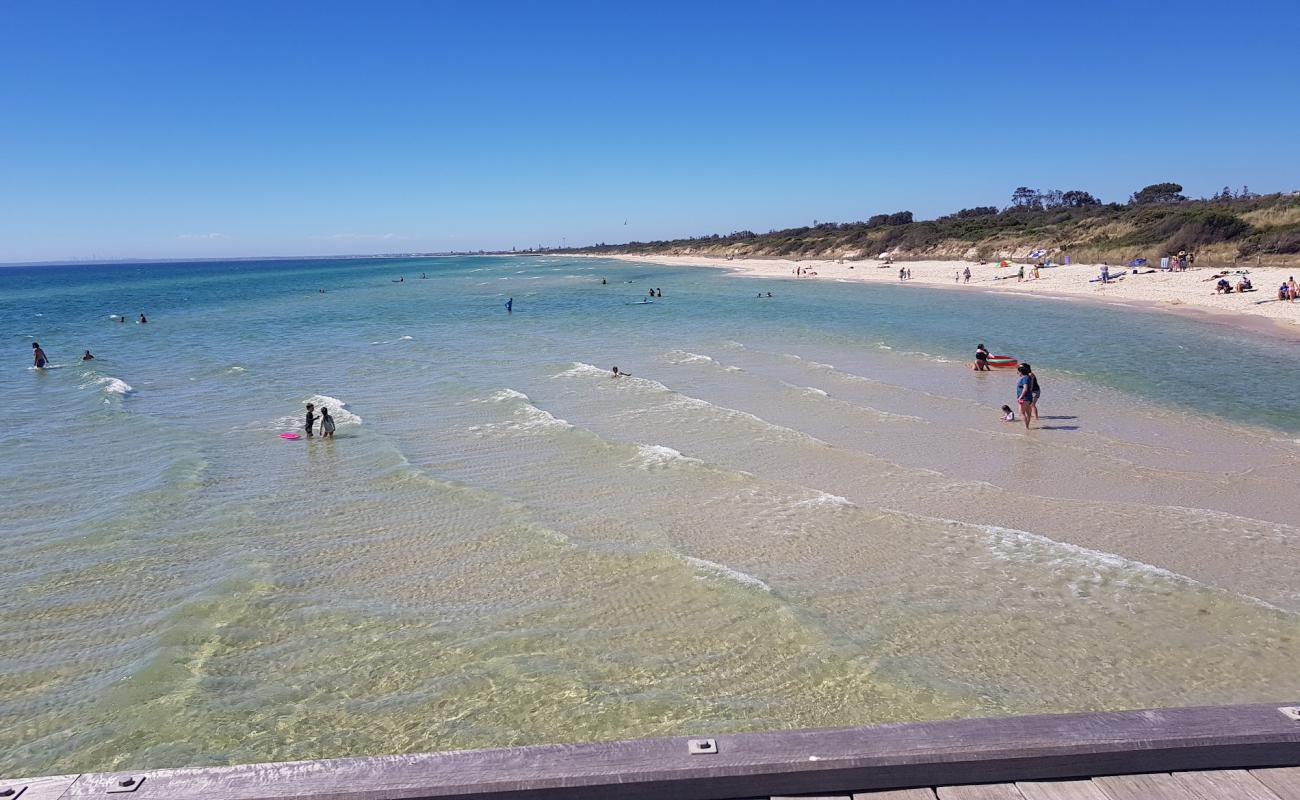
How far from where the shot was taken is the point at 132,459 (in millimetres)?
15320

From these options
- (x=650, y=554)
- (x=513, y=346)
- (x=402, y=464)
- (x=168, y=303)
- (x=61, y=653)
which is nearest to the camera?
(x=61, y=653)

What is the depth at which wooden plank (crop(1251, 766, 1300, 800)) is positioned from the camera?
2.84 meters

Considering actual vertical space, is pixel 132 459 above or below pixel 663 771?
below

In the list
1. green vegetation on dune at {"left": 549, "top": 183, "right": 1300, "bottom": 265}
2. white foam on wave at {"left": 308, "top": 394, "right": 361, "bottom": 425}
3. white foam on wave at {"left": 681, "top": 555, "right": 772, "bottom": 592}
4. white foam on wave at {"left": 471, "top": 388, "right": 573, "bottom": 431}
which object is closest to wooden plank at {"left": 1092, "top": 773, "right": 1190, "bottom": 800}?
white foam on wave at {"left": 681, "top": 555, "right": 772, "bottom": 592}

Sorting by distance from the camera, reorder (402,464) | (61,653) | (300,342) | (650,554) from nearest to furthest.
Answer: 1. (61,653)
2. (650,554)
3. (402,464)
4. (300,342)

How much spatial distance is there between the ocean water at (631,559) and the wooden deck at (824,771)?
3231 mm

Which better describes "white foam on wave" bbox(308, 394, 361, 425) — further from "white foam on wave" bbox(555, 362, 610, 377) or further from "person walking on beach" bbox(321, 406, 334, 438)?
"white foam on wave" bbox(555, 362, 610, 377)

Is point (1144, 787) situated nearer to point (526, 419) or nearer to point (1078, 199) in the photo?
point (526, 419)

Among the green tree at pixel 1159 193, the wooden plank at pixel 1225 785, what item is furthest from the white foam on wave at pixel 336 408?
the green tree at pixel 1159 193

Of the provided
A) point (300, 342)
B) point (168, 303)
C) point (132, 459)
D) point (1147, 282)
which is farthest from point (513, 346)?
point (168, 303)

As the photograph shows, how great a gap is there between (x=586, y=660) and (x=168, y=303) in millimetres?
78604

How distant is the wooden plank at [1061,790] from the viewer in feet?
9.47

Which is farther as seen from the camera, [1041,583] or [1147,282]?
[1147,282]

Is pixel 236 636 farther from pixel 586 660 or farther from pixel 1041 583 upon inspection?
pixel 1041 583
